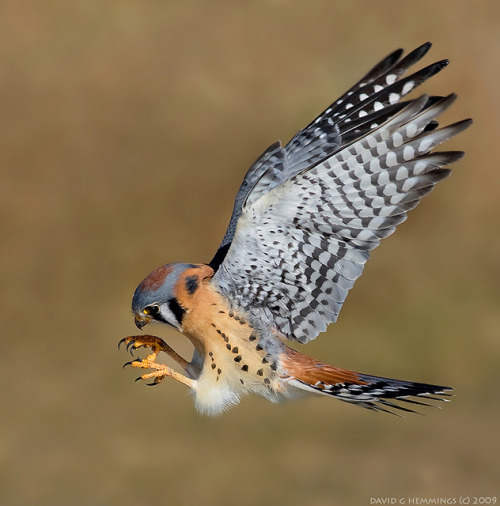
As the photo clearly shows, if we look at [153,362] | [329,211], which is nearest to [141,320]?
[153,362]

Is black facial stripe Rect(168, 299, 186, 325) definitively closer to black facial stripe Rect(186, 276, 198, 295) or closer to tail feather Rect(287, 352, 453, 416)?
black facial stripe Rect(186, 276, 198, 295)

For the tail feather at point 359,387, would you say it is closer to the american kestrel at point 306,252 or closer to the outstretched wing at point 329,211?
the american kestrel at point 306,252

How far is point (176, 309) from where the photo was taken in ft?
8.43

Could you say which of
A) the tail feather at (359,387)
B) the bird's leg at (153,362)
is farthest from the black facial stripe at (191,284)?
the tail feather at (359,387)

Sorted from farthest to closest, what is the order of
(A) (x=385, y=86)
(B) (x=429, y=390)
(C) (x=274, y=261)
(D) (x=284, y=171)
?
1. (A) (x=385, y=86)
2. (D) (x=284, y=171)
3. (C) (x=274, y=261)
4. (B) (x=429, y=390)

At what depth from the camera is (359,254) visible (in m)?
2.40

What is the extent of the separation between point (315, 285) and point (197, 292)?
0.40 metres

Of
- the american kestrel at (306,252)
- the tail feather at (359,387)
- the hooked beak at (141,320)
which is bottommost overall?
the tail feather at (359,387)

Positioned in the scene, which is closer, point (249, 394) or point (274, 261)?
point (274, 261)

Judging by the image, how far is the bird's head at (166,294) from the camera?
2506 mm

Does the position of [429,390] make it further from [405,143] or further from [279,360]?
[405,143]

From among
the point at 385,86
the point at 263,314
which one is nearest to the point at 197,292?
the point at 263,314

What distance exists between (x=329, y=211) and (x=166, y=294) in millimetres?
620

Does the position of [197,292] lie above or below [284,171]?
below
